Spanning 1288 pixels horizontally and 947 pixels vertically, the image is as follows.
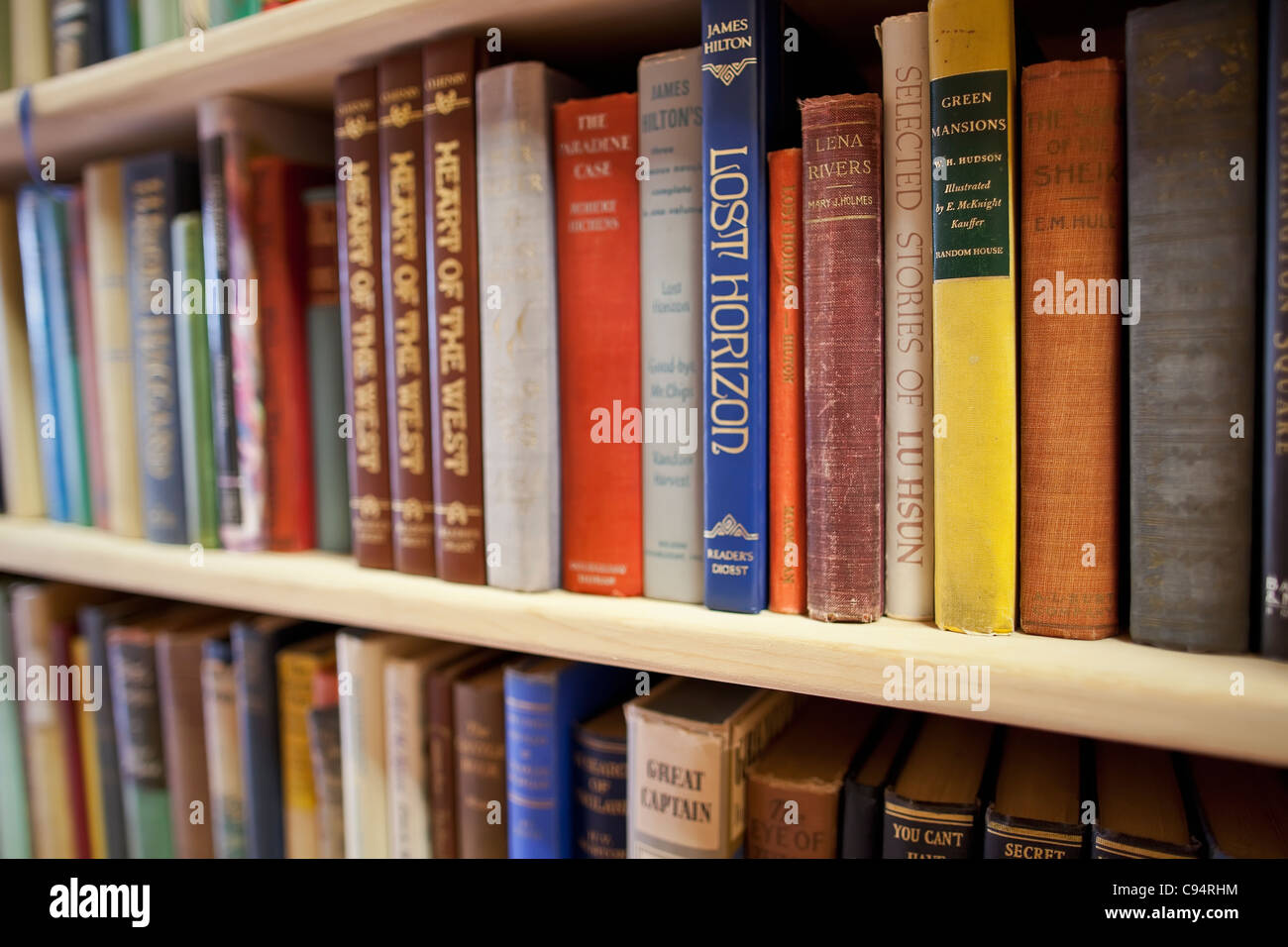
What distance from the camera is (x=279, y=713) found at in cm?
75

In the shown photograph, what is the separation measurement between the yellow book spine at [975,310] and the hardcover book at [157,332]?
2.27 ft

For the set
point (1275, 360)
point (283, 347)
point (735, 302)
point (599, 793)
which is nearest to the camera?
point (1275, 360)

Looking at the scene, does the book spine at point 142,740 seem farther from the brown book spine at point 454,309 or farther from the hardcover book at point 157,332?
the brown book spine at point 454,309

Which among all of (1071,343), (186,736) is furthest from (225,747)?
(1071,343)

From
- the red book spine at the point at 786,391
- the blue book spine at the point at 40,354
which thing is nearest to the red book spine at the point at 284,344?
the blue book spine at the point at 40,354

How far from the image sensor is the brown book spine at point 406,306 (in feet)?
2.02

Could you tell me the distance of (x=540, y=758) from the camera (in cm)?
61

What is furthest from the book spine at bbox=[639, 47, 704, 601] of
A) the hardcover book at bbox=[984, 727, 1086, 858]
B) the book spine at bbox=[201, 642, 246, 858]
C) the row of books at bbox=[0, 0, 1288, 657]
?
the book spine at bbox=[201, 642, 246, 858]

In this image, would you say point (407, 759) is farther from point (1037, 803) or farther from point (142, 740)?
point (1037, 803)

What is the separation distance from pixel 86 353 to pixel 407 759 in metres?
0.56
